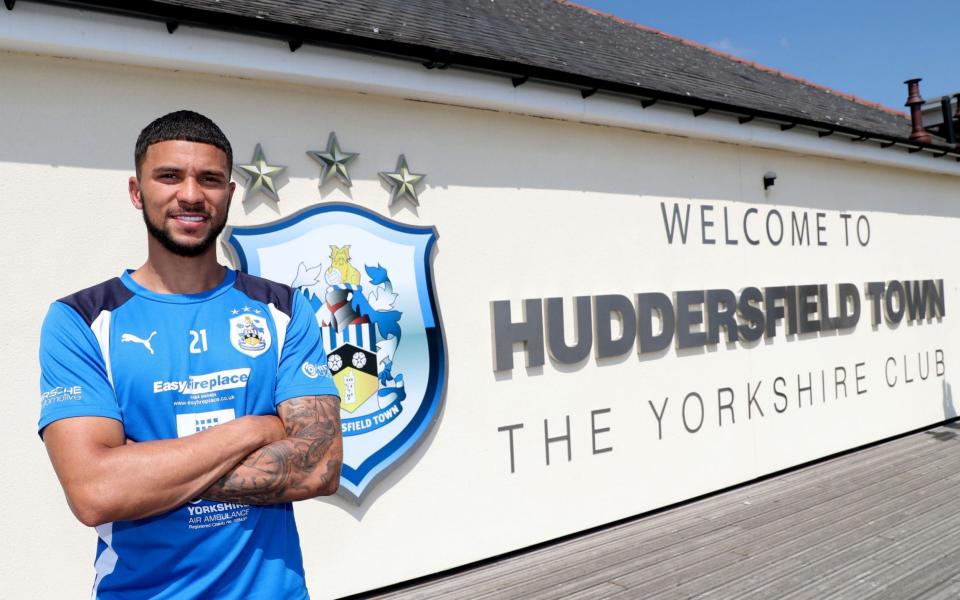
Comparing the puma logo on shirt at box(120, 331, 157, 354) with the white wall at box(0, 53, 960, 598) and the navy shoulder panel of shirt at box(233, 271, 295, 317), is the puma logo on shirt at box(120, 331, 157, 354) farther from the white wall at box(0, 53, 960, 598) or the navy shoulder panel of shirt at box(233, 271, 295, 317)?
the white wall at box(0, 53, 960, 598)

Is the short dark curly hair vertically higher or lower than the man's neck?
higher

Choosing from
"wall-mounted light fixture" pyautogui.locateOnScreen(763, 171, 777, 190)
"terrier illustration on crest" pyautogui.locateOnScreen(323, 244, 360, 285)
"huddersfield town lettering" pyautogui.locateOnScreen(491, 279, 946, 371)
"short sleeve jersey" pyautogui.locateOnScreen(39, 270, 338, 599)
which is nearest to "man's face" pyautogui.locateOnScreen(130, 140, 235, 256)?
"short sleeve jersey" pyautogui.locateOnScreen(39, 270, 338, 599)

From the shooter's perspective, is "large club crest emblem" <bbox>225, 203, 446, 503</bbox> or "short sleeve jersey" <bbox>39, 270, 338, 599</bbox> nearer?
"short sleeve jersey" <bbox>39, 270, 338, 599</bbox>

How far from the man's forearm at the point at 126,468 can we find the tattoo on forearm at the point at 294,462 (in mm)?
49

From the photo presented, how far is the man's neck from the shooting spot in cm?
173

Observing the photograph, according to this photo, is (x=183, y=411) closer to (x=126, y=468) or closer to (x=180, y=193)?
(x=126, y=468)

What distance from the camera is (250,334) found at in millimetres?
1749

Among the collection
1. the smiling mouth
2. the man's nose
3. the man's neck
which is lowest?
the man's neck

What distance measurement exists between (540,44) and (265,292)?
4.38 meters

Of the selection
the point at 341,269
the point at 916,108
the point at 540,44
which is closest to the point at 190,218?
the point at 341,269

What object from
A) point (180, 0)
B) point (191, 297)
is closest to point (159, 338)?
point (191, 297)

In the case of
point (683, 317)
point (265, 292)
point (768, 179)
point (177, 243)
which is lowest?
point (683, 317)

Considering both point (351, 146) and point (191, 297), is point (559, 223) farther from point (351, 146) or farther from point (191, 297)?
point (191, 297)

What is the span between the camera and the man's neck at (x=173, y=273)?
5.67 feet
